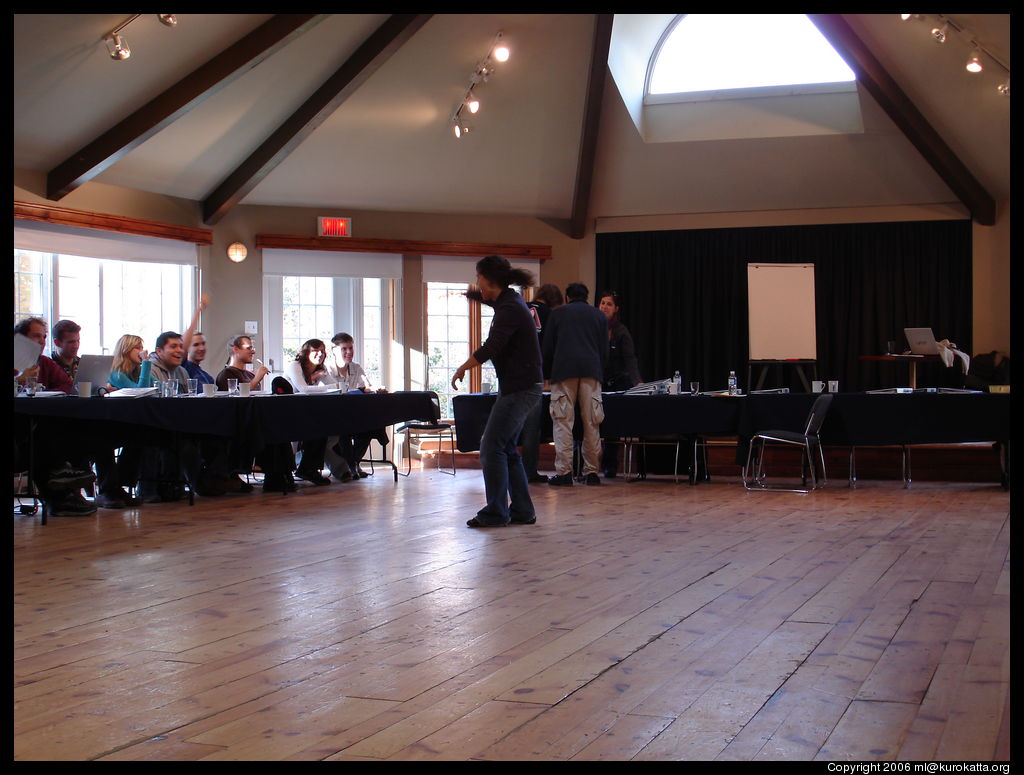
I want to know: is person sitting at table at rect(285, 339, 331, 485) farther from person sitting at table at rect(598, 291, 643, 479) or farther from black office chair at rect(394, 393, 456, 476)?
person sitting at table at rect(598, 291, 643, 479)

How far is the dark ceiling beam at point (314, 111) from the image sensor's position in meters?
7.61

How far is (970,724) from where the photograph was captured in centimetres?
189

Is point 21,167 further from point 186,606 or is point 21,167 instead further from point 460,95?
point 186,606

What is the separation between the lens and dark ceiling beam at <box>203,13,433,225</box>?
25.0 feet

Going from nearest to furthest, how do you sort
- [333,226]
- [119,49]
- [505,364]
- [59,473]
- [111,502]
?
1. [505,364]
2. [59,473]
3. [111,502]
4. [119,49]
5. [333,226]

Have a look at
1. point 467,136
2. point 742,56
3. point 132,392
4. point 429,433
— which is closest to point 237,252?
point 467,136

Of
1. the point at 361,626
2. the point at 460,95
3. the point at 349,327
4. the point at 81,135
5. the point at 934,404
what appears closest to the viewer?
the point at 361,626

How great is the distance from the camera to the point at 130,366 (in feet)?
20.2

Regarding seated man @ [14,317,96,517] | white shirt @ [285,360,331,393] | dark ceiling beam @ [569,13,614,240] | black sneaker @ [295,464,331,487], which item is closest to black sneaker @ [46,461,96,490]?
seated man @ [14,317,96,517]

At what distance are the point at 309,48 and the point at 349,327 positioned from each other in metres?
3.08

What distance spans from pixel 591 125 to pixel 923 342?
3.69 m

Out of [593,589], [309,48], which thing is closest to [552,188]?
[309,48]

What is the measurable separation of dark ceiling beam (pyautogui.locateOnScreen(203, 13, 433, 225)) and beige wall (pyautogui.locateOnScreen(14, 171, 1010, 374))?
0.33m

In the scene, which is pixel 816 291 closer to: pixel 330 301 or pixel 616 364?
pixel 616 364
